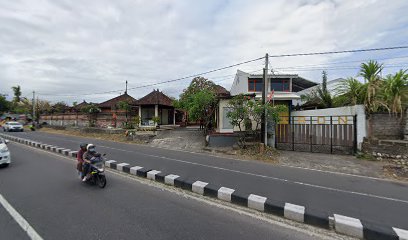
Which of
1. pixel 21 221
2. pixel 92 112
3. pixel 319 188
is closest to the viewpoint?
pixel 21 221

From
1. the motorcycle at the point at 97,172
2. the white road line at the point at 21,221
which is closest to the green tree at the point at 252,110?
the motorcycle at the point at 97,172

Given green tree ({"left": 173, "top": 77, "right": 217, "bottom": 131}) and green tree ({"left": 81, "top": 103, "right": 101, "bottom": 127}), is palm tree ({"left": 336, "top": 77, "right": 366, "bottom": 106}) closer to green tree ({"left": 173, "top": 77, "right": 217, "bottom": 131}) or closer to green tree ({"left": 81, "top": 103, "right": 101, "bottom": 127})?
green tree ({"left": 173, "top": 77, "right": 217, "bottom": 131})

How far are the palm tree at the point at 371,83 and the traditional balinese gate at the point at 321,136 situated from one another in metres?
0.97

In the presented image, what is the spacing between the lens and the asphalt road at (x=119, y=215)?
3.31m

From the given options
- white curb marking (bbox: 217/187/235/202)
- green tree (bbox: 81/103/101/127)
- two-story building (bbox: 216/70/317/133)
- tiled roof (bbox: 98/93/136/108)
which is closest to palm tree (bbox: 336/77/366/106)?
two-story building (bbox: 216/70/317/133)

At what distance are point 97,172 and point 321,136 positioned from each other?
1142cm

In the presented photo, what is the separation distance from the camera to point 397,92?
401 inches

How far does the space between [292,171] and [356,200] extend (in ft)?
9.79

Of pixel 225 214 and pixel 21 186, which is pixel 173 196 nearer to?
pixel 225 214

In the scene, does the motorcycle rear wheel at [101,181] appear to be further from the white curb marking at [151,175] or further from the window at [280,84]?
the window at [280,84]

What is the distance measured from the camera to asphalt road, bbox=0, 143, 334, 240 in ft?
10.9

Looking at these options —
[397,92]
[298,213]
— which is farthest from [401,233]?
[397,92]

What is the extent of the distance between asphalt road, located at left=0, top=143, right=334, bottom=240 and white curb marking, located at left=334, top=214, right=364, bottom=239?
1.88 ft

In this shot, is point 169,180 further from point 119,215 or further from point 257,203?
point 257,203
